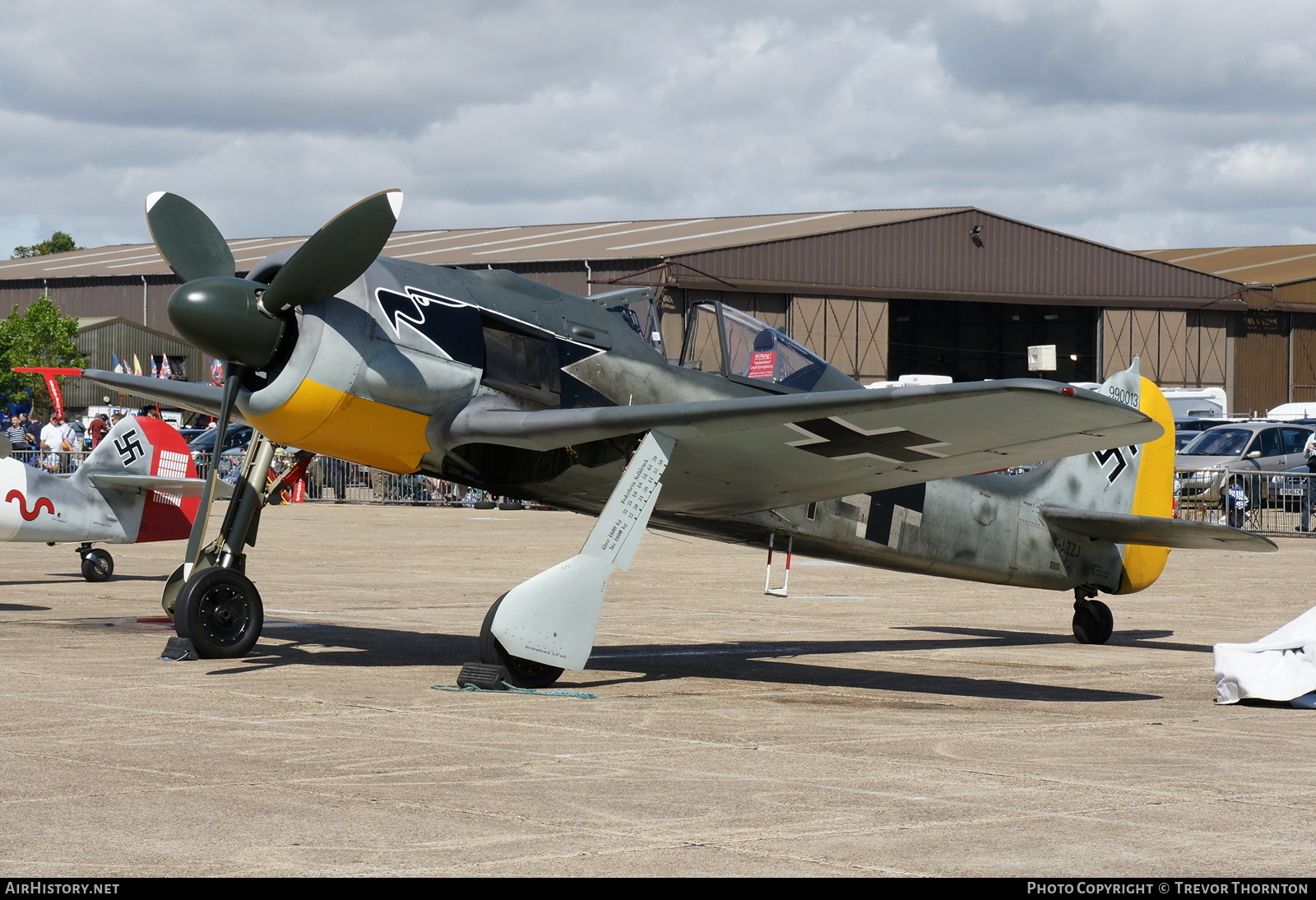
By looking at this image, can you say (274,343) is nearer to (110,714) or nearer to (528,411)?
(528,411)

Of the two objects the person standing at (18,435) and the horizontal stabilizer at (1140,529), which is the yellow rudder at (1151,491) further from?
the person standing at (18,435)

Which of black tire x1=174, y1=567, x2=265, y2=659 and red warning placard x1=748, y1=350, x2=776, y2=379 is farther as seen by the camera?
red warning placard x1=748, y1=350, x2=776, y2=379

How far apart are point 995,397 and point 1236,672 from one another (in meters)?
2.63

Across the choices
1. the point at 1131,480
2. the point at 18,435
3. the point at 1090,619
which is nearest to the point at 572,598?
the point at 1090,619

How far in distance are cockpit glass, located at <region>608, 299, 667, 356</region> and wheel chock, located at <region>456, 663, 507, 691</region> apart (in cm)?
266

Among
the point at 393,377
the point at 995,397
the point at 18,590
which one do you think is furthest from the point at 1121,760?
the point at 18,590

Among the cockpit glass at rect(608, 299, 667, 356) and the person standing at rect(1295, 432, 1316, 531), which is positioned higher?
the cockpit glass at rect(608, 299, 667, 356)

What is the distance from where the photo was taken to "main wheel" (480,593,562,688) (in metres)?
8.71

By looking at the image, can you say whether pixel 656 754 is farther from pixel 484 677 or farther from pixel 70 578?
pixel 70 578

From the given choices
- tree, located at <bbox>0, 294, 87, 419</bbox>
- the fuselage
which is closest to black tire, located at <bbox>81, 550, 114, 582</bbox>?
the fuselage

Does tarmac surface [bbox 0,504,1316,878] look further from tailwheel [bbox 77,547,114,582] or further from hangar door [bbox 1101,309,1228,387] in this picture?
hangar door [bbox 1101,309,1228,387]

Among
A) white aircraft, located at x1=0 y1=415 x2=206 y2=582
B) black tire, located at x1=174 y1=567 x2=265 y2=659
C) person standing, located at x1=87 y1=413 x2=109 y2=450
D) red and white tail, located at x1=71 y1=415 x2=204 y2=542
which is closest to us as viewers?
black tire, located at x1=174 y1=567 x2=265 y2=659

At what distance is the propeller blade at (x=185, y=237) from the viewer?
9930mm

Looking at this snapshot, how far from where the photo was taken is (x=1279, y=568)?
21.6m
